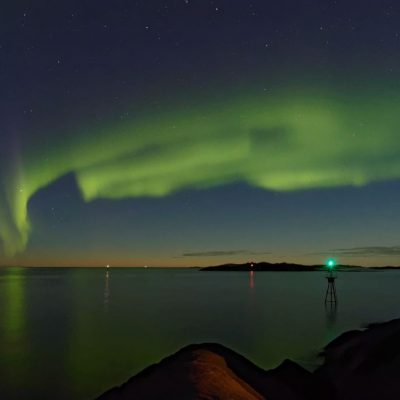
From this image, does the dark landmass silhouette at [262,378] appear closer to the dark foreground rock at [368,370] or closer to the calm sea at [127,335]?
the dark foreground rock at [368,370]

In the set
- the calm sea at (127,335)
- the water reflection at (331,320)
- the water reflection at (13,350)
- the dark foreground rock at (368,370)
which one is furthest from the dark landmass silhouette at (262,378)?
the water reflection at (331,320)

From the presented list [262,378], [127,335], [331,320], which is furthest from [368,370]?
[331,320]

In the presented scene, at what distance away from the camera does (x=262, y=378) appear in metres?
18.3

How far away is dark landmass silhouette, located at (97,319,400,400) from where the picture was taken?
13977mm

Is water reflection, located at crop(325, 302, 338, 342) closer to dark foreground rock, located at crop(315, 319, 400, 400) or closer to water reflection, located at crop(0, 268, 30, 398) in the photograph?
dark foreground rock, located at crop(315, 319, 400, 400)

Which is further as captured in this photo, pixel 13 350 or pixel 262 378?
pixel 13 350

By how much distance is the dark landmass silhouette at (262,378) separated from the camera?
45.9ft

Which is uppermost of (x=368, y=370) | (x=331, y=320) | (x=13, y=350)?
(x=368, y=370)

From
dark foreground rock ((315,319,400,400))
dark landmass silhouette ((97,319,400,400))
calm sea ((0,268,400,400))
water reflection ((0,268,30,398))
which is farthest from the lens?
calm sea ((0,268,400,400))

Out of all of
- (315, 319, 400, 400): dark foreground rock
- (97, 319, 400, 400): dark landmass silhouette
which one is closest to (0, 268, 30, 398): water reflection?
(97, 319, 400, 400): dark landmass silhouette

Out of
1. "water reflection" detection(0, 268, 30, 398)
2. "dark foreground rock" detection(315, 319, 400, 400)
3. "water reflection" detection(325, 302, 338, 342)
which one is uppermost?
"dark foreground rock" detection(315, 319, 400, 400)

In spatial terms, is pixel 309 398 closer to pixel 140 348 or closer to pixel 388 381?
pixel 388 381

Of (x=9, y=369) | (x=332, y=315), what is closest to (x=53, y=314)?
(x=9, y=369)

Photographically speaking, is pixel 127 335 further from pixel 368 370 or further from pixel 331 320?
pixel 368 370
